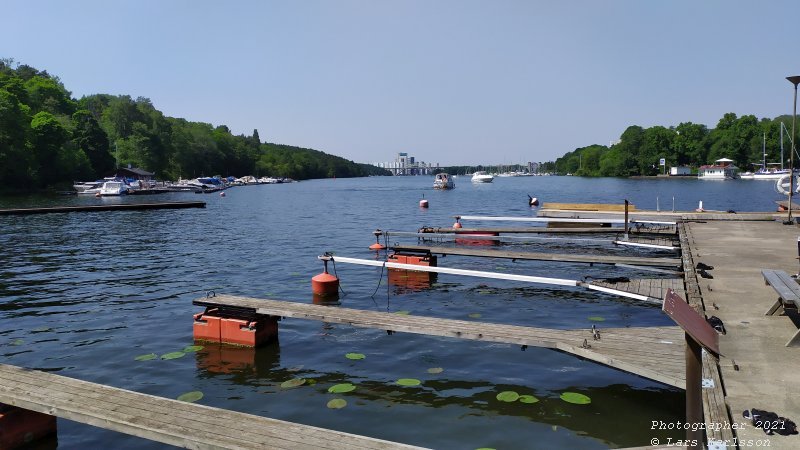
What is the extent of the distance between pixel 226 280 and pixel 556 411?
643 inches

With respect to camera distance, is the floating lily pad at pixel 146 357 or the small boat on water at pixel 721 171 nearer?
the floating lily pad at pixel 146 357

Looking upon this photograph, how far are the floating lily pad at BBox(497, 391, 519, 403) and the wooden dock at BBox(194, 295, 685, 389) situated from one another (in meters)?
1.01

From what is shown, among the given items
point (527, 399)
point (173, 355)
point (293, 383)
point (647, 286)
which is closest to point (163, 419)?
point (293, 383)

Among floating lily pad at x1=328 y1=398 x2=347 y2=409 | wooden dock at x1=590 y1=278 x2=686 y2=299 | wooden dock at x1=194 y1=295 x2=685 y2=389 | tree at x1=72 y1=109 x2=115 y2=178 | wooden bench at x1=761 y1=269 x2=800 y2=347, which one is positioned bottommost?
floating lily pad at x1=328 y1=398 x2=347 y2=409

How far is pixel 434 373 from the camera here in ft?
39.3

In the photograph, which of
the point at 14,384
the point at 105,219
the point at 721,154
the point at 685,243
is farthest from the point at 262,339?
the point at 721,154

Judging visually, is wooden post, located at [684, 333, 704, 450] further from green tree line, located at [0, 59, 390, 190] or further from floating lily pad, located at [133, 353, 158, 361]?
green tree line, located at [0, 59, 390, 190]

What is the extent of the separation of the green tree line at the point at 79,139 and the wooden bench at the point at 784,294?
10126 centimetres

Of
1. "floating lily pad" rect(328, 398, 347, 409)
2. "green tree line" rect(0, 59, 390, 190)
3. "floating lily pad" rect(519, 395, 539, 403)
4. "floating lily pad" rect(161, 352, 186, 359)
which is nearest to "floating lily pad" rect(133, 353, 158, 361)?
"floating lily pad" rect(161, 352, 186, 359)

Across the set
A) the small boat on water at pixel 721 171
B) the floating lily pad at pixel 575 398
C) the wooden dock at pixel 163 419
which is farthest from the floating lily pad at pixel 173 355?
the small boat on water at pixel 721 171

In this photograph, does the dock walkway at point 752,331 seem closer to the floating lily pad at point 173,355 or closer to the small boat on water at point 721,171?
the floating lily pad at point 173,355

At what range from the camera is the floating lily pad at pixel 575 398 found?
10215 mm

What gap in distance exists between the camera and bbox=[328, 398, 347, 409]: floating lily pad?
407 inches

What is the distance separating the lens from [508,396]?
1066 cm
